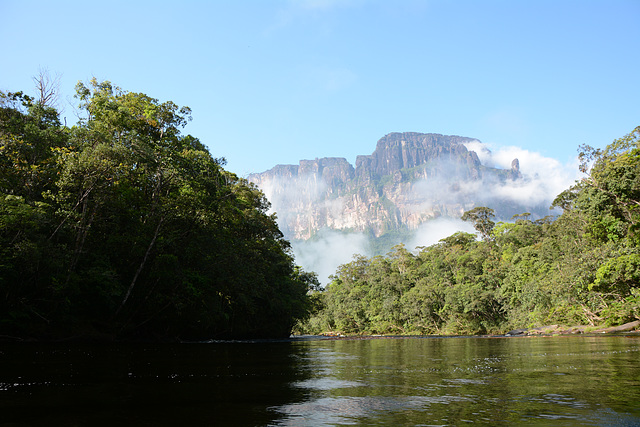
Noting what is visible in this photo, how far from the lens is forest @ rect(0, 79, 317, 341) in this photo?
901 inches

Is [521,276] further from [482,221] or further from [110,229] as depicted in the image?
[110,229]

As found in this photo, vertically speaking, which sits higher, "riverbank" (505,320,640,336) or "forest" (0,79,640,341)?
"forest" (0,79,640,341)

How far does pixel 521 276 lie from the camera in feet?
202

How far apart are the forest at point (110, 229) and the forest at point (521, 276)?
95.3ft

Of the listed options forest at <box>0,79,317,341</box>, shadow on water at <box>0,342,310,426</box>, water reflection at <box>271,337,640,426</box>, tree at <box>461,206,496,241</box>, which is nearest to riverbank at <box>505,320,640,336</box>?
forest at <box>0,79,317,341</box>

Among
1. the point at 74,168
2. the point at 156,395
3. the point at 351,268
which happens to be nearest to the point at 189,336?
the point at 74,168

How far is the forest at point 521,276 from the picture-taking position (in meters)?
33.6

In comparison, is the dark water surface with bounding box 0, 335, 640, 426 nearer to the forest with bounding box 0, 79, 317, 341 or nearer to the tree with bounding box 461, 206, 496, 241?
the forest with bounding box 0, 79, 317, 341

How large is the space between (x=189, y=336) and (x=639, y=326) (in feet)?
121

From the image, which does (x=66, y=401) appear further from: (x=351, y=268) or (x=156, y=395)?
(x=351, y=268)

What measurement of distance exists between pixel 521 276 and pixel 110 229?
54.3m

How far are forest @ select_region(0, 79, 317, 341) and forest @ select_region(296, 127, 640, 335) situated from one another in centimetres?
2905

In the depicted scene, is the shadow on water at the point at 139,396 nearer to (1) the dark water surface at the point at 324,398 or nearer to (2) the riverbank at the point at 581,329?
(1) the dark water surface at the point at 324,398

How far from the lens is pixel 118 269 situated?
29.1 meters
